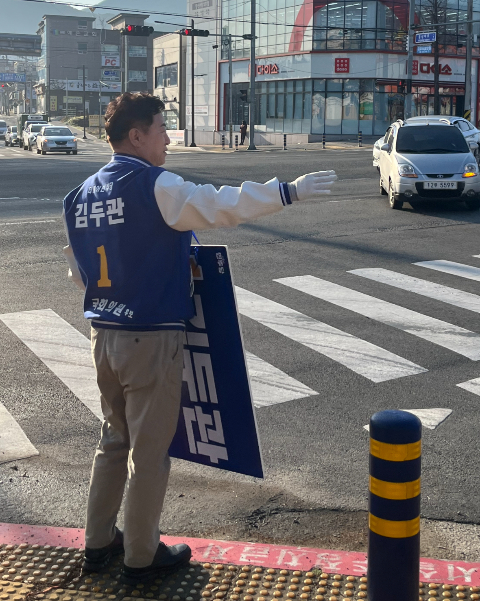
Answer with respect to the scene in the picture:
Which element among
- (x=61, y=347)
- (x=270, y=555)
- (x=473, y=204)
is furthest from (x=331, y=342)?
(x=473, y=204)

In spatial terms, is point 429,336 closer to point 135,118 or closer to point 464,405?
point 464,405

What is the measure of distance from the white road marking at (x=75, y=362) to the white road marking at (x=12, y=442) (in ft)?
1.86

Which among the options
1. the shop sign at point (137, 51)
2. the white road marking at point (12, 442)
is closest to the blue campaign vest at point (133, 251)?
the white road marking at point (12, 442)

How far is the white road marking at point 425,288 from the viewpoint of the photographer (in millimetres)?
9086

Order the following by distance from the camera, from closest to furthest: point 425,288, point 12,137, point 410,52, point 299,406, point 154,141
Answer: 1. point 154,141
2. point 299,406
3. point 425,288
4. point 410,52
5. point 12,137

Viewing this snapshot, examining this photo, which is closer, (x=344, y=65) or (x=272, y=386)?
(x=272, y=386)

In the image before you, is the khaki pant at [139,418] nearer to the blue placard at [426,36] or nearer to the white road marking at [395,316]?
the white road marking at [395,316]

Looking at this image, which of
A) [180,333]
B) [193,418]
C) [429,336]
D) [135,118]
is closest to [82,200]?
[135,118]

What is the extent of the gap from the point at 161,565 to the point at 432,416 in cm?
279

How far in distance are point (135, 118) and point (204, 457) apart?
1607 millimetres

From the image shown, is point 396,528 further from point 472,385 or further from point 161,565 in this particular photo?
point 472,385

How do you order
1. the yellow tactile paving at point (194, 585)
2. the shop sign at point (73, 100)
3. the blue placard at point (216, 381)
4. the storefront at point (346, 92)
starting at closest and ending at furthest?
the yellow tactile paving at point (194, 585), the blue placard at point (216, 381), the storefront at point (346, 92), the shop sign at point (73, 100)

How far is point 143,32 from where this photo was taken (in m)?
37.4

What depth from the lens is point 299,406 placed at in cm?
595
